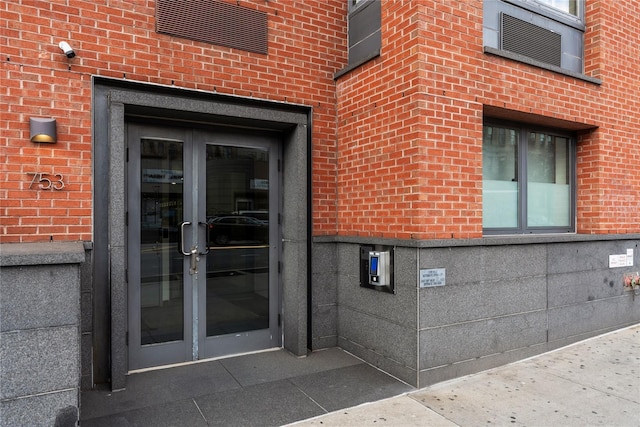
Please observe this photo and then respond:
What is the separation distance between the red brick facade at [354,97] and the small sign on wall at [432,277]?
0.35m

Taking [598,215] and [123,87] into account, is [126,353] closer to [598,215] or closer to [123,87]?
[123,87]

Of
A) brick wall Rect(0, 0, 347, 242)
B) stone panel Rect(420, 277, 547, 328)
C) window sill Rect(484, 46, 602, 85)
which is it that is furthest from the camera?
window sill Rect(484, 46, 602, 85)

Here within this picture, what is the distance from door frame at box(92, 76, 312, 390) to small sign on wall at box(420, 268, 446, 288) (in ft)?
4.86

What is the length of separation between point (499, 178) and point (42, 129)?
4.97m

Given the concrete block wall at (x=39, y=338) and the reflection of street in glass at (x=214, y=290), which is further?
the reflection of street in glass at (x=214, y=290)

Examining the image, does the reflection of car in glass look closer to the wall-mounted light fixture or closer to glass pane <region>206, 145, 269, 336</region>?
glass pane <region>206, 145, 269, 336</region>

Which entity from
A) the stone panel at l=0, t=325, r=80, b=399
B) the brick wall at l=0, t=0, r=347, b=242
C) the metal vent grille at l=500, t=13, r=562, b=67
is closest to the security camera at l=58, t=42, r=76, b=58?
the brick wall at l=0, t=0, r=347, b=242

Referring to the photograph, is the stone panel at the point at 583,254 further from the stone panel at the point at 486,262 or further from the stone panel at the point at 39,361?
the stone panel at the point at 39,361

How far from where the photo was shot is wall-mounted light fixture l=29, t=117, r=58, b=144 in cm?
375

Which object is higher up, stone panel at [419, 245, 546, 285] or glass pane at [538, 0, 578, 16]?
glass pane at [538, 0, 578, 16]

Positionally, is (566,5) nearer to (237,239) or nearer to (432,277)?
(432,277)

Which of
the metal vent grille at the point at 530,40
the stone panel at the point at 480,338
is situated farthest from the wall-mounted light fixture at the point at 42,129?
the metal vent grille at the point at 530,40

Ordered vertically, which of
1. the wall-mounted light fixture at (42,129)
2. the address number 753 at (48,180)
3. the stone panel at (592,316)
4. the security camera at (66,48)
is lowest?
the stone panel at (592,316)

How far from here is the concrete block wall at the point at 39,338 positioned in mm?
2602
